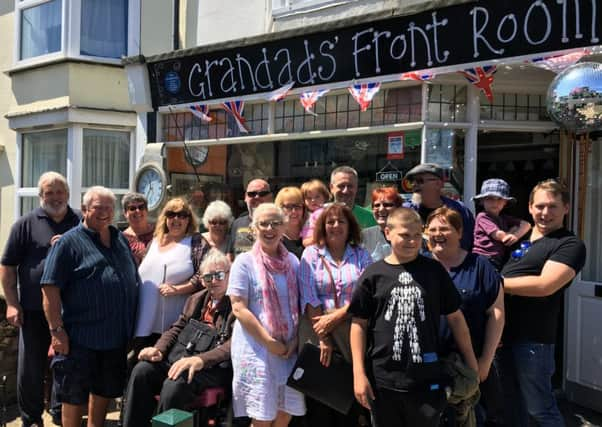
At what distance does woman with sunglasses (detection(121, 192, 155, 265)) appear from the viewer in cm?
444

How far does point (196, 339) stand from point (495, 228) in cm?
219

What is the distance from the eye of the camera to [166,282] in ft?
12.7

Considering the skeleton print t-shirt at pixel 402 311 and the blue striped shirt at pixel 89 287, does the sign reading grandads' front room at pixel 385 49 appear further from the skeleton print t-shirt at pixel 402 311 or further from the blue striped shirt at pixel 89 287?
the blue striped shirt at pixel 89 287

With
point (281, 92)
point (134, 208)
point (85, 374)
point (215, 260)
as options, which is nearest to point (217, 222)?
point (215, 260)

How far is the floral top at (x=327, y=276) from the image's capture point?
3211 millimetres

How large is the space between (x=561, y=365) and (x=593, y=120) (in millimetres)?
2377

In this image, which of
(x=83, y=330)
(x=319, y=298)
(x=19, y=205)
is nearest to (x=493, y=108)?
(x=319, y=298)

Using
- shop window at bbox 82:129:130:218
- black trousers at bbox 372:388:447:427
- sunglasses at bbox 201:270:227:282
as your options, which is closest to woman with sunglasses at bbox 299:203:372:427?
black trousers at bbox 372:388:447:427

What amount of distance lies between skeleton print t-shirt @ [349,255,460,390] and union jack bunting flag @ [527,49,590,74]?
2129mm

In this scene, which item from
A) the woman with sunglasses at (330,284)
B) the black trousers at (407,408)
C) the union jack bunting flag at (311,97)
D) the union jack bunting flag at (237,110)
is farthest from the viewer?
the union jack bunting flag at (237,110)

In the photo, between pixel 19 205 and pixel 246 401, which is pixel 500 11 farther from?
pixel 19 205

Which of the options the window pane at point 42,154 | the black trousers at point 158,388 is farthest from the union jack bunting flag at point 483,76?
the window pane at point 42,154

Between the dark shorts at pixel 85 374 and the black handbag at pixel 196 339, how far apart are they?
435 millimetres

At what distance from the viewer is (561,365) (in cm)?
505
